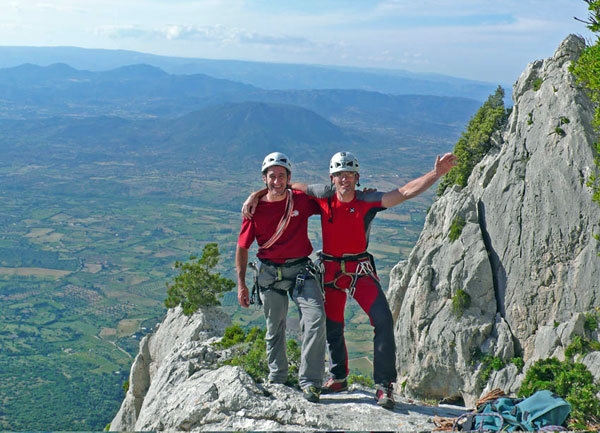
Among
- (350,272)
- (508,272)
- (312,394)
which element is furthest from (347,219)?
(508,272)

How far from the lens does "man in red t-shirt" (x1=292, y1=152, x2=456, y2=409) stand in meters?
11.6

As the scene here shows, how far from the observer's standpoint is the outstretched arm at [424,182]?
11.1 m

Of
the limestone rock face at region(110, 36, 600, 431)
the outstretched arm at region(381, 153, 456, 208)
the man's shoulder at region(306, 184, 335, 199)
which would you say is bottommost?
the limestone rock face at region(110, 36, 600, 431)

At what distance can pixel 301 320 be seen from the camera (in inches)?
470

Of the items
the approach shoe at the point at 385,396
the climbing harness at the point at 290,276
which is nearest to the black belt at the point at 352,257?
the climbing harness at the point at 290,276

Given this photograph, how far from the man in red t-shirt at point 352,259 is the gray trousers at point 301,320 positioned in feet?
2.32

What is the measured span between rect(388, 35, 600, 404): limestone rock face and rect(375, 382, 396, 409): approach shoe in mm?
12408

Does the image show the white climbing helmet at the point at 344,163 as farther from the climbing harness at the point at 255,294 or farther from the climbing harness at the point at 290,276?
the climbing harness at the point at 255,294

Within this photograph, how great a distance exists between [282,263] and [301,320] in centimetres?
132

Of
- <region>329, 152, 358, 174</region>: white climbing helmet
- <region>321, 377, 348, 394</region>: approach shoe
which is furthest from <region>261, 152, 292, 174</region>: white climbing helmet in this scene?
<region>321, 377, 348, 394</region>: approach shoe

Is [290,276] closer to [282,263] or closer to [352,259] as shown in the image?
[282,263]

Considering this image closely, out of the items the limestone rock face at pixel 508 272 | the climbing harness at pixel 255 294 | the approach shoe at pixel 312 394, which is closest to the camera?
the approach shoe at pixel 312 394

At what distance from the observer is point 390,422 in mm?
10898

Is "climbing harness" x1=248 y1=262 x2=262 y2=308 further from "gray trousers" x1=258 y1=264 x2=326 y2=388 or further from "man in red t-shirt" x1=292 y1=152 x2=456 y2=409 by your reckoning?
"man in red t-shirt" x1=292 y1=152 x2=456 y2=409
